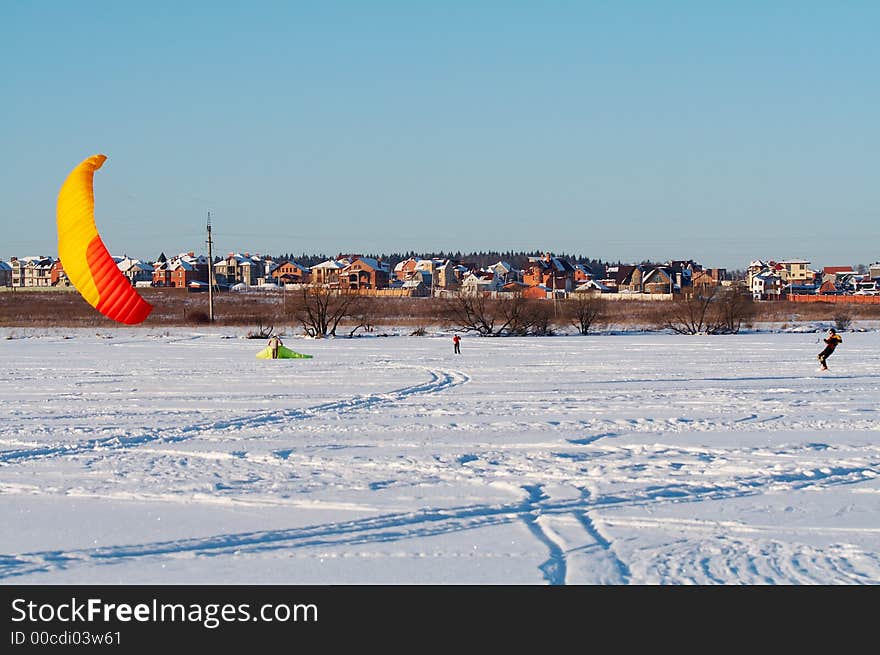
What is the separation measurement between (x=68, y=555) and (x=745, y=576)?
12.4 feet

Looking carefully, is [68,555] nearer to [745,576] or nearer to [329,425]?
[745,576]

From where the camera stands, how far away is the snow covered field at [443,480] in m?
5.86

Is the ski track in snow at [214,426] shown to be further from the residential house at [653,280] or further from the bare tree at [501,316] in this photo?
the residential house at [653,280]

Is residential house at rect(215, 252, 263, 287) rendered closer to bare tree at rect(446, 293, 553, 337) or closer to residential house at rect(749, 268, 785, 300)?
residential house at rect(749, 268, 785, 300)

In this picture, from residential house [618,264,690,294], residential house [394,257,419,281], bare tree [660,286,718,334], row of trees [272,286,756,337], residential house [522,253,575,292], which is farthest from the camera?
residential house [394,257,419,281]

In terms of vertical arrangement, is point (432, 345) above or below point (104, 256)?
below

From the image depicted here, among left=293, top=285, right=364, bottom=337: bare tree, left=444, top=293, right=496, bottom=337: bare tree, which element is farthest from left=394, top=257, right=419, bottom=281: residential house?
left=293, top=285, right=364, bottom=337: bare tree

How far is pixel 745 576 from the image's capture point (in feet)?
18.3

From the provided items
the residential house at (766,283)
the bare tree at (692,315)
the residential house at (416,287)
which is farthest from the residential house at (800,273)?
the bare tree at (692,315)

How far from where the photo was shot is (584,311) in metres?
40.5

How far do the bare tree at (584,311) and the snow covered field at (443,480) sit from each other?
22908 mm

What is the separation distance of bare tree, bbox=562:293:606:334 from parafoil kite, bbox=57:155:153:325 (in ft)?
84.8

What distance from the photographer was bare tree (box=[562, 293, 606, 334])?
40375 millimetres
